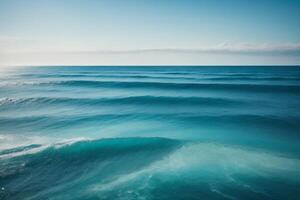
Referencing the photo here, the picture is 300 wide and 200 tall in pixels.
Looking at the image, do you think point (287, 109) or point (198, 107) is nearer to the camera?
point (287, 109)

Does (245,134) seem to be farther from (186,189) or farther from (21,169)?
(21,169)

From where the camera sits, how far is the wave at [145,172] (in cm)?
647

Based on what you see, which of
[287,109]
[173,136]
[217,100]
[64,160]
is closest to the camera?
[64,160]

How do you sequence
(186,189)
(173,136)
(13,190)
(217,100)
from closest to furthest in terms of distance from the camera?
(13,190) < (186,189) < (173,136) < (217,100)

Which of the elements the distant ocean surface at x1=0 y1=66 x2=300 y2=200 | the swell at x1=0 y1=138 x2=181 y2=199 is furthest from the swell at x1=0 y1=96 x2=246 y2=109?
the swell at x1=0 y1=138 x2=181 y2=199

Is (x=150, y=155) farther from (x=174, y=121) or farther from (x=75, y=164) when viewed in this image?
(x=174, y=121)

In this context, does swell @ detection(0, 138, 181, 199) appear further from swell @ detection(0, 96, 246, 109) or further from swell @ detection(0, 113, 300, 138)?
swell @ detection(0, 96, 246, 109)

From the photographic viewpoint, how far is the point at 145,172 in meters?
7.82

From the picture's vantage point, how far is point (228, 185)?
22.9 feet

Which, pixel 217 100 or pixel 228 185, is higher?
pixel 217 100

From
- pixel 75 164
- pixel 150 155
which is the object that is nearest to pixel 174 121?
pixel 150 155

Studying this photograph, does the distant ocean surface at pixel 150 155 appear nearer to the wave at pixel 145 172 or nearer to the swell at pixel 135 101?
the wave at pixel 145 172

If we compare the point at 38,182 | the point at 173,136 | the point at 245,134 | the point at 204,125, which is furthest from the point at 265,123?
the point at 38,182

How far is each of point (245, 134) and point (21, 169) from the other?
42.0 feet
